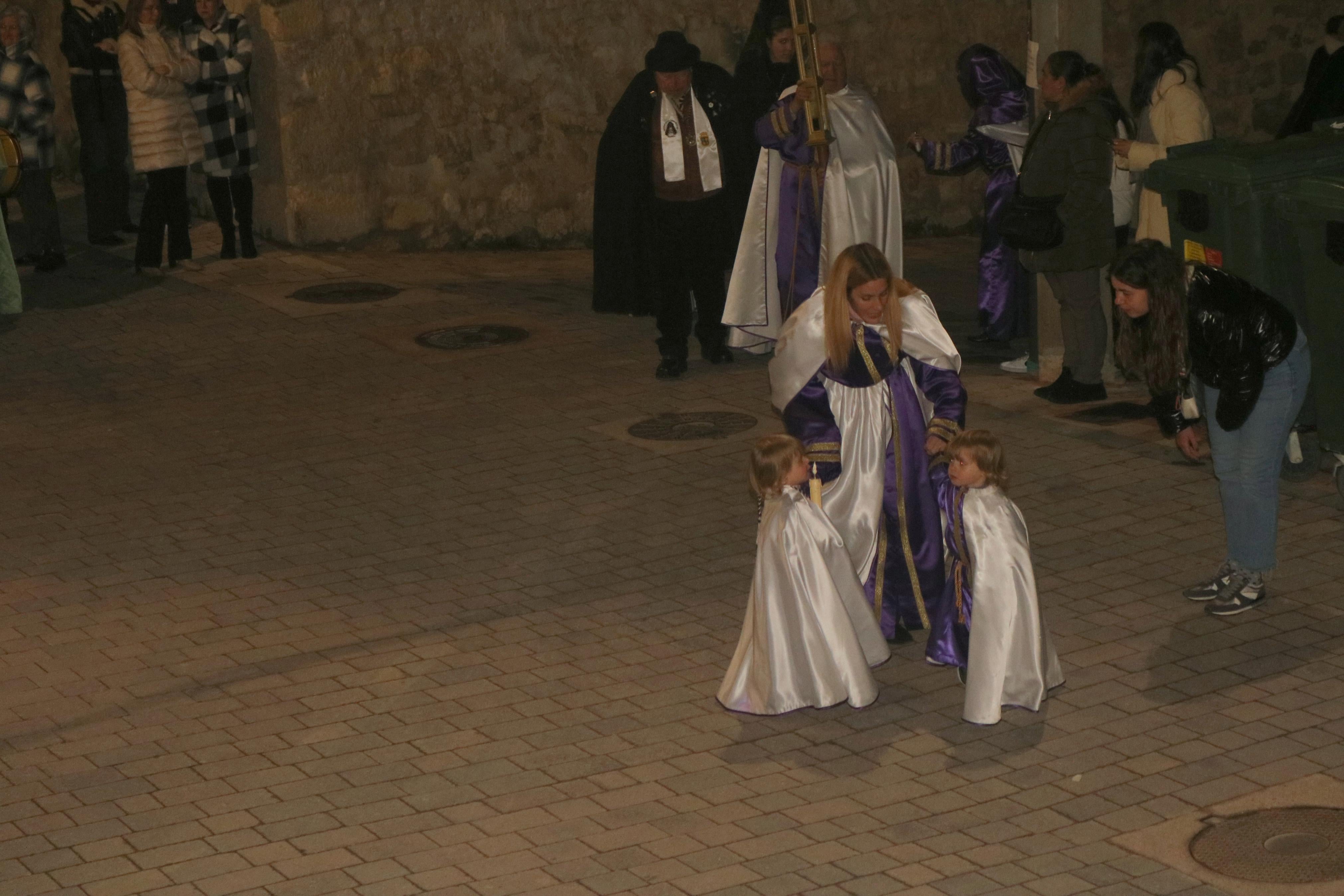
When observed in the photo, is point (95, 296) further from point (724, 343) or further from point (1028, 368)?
point (1028, 368)

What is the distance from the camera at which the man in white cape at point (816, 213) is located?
37.9 feet

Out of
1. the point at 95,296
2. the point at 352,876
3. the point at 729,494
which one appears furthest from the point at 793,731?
the point at 95,296

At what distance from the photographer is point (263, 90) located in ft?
49.0

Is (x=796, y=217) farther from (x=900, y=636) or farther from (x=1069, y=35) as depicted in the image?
(x=900, y=636)

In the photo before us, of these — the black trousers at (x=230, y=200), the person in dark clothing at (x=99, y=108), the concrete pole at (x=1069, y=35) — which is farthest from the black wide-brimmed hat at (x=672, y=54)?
the person in dark clothing at (x=99, y=108)

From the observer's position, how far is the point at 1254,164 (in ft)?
29.0

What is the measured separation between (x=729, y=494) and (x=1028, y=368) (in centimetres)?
285

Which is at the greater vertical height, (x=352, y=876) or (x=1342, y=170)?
(x=1342, y=170)

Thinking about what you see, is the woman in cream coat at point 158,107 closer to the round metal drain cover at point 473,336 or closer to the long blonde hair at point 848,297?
the round metal drain cover at point 473,336

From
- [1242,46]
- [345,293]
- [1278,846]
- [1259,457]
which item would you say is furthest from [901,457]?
[1242,46]

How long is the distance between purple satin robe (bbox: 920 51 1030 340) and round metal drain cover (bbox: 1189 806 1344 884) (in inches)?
216

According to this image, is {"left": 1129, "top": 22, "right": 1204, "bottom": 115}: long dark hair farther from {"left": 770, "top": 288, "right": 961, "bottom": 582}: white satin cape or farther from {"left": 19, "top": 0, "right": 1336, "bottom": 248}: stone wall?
{"left": 19, "top": 0, "right": 1336, "bottom": 248}: stone wall

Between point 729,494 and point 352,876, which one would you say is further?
point 729,494

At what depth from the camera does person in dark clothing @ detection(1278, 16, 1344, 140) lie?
13062 mm
